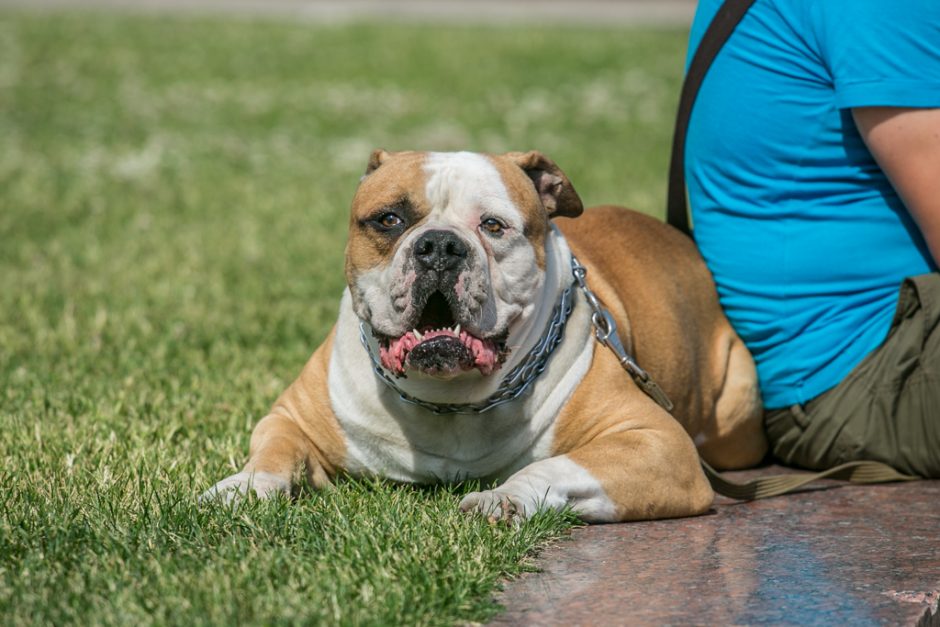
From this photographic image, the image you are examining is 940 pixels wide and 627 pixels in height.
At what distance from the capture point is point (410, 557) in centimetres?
305

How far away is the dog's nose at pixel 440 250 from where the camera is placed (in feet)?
11.1

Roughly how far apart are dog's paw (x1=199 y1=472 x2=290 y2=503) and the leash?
1.23 m

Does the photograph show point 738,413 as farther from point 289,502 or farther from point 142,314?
point 142,314

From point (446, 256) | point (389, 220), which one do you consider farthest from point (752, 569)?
point (389, 220)

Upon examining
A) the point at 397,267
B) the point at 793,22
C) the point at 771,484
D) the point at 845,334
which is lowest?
the point at 771,484

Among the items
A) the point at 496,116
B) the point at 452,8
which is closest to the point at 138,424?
the point at 496,116

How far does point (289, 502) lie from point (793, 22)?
7.27 ft

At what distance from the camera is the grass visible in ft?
9.70

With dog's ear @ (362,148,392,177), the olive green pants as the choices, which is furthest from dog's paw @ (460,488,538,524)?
the olive green pants

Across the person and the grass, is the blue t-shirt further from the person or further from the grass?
the grass

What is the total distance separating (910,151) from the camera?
3916mm

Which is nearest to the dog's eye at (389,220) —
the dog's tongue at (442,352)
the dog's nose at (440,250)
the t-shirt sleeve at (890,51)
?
the dog's nose at (440,250)

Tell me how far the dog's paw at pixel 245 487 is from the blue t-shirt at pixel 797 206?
1.80 metres

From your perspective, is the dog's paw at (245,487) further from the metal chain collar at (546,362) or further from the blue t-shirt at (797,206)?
the blue t-shirt at (797,206)
